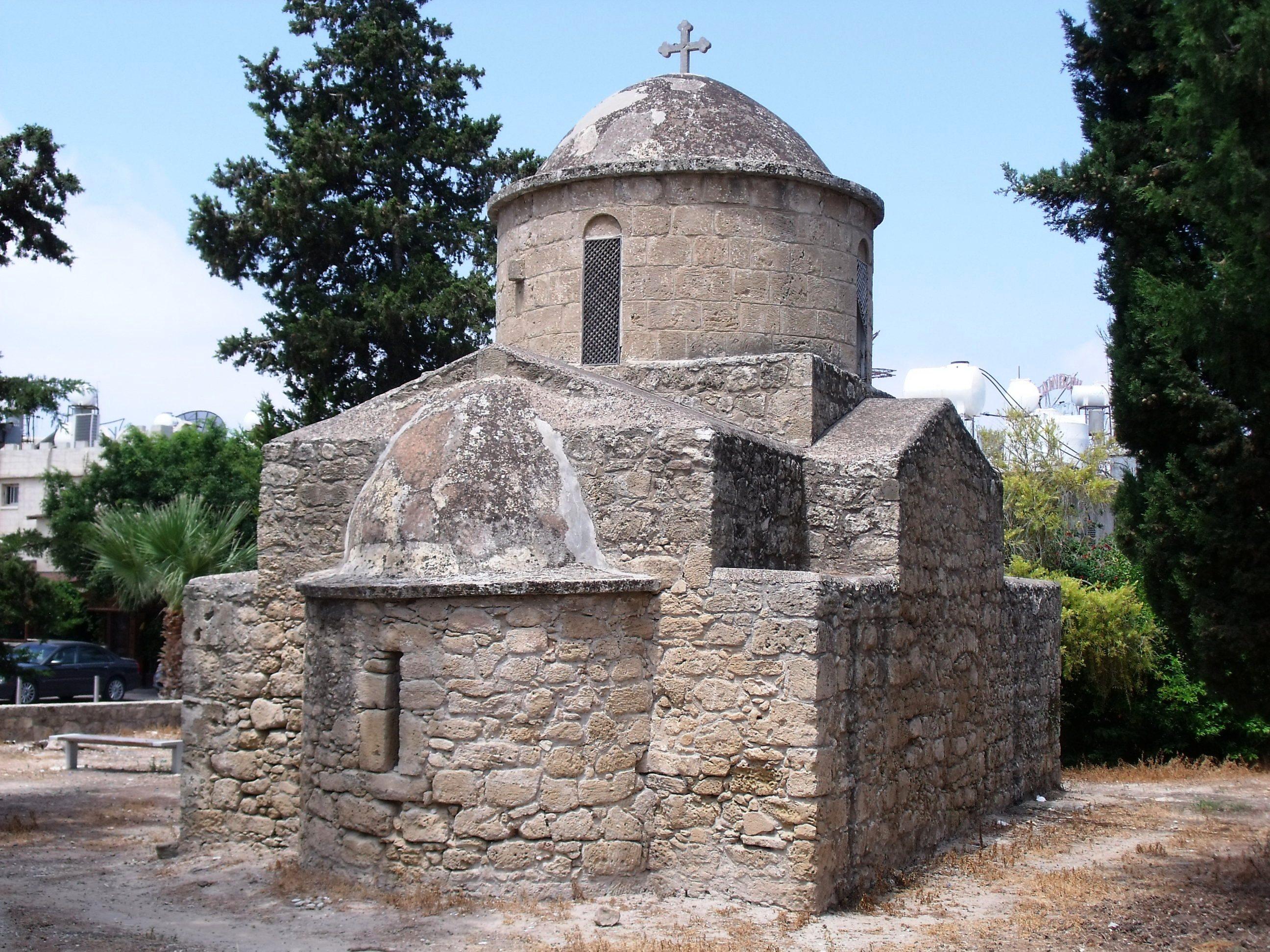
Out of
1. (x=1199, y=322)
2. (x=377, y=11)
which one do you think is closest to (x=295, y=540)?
(x=1199, y=322)

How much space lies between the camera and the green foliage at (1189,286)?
604cm

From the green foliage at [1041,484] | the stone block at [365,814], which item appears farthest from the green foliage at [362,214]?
the stone block at [365,814]

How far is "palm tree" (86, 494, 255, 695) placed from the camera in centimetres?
1691

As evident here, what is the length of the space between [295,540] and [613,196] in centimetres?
321

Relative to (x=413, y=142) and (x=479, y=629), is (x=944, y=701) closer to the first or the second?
(x=479, y=629)

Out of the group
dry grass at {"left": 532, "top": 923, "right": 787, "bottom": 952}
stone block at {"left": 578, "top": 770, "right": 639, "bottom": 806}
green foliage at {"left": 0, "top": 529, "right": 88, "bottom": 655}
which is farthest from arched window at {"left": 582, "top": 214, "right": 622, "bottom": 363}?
green foliage at {"left": 0, "top": 529, "right": 88, "bottom": 655}

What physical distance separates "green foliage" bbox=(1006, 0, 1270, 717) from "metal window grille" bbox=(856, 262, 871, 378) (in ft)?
4.39

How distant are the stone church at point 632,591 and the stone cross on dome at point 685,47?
0.81 metres

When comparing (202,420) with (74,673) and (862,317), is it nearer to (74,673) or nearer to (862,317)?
(74,673)

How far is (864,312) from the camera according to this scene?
995cm

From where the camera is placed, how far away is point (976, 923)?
22.0 feet

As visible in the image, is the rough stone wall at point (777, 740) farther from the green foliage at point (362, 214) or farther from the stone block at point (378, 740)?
the green foliage at point (362, 214)

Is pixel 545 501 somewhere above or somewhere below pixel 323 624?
above

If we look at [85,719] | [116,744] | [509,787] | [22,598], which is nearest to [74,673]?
[85,719]
